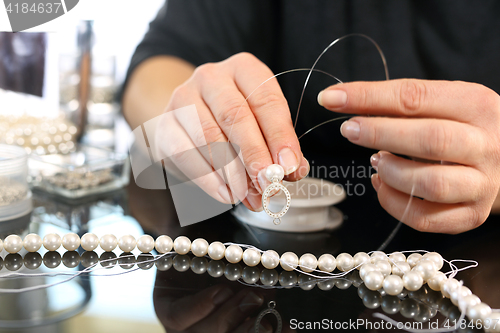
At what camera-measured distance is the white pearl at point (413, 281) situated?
18.6 inches

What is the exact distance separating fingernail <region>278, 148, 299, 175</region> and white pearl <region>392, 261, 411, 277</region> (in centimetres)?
18

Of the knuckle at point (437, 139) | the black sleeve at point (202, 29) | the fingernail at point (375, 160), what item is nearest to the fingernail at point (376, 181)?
the fingernail at point (375, 160)

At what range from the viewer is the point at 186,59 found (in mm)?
1096

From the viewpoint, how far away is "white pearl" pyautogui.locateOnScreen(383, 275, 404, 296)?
47 cm

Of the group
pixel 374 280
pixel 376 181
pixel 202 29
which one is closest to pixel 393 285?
pixel 374 280

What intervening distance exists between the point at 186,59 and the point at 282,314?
0.84 m

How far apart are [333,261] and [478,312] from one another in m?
0.17

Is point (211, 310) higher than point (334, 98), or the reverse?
point (334, 98)

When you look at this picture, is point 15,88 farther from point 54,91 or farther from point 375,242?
point 375,242

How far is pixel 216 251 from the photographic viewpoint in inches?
21.3

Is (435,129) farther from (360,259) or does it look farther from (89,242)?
(89,242)

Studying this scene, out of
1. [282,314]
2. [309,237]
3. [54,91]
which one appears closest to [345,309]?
[282,314]

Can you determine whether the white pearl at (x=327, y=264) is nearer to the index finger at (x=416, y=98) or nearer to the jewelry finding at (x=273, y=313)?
the jewelry finding at (x=273, y=313)

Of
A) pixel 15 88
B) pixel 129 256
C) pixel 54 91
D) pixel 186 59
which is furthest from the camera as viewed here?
pixel 54 91
